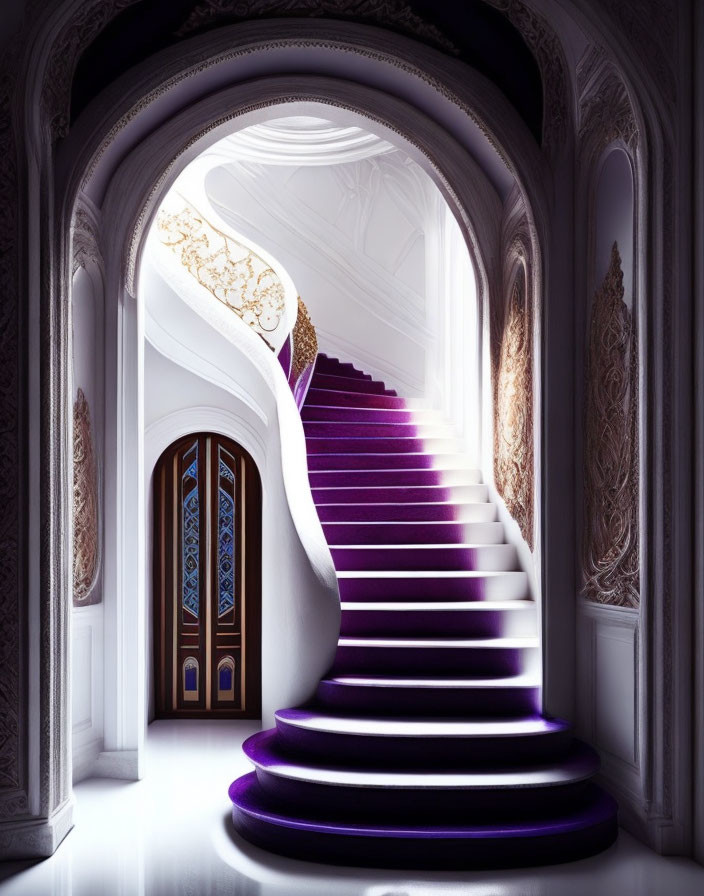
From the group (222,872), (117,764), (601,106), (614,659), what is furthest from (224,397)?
(222,872)

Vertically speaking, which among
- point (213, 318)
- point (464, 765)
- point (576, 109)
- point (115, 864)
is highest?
point (576, 109)

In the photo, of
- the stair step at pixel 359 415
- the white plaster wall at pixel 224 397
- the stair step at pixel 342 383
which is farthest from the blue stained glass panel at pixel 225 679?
the stair step at pixel 342 383

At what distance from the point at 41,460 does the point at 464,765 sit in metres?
2.14

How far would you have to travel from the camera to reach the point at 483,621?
460 cm

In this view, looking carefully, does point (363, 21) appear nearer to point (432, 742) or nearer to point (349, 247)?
point (432, 742)

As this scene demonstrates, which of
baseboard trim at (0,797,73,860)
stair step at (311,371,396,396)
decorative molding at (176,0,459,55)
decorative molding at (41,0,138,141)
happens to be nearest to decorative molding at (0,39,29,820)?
baseboard trim at (0,797,73,860)

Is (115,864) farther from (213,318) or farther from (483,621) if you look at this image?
(213,318)

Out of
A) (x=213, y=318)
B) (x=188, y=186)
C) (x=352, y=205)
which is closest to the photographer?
(x=213, y=318)

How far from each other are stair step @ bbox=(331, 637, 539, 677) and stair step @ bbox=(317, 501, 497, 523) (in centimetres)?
131

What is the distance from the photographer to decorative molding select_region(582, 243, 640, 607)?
367 centimetres

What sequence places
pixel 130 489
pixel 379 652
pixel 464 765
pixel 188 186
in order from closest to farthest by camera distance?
pixel 464 765 → pixel 379 652 → pixel 130 489 → pixel 188 186

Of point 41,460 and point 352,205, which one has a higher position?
point 352,205

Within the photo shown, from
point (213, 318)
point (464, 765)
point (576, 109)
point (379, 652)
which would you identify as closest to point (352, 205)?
point (213, 318)

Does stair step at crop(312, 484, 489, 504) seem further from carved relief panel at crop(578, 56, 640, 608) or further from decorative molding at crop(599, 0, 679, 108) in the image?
decorative molding at crop(599, 0, 679, 108)
